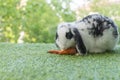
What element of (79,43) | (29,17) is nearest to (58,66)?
(79,43)

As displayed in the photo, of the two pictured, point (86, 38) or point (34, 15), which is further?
point (34, 15)

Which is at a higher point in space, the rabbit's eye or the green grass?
the rabbit's eye

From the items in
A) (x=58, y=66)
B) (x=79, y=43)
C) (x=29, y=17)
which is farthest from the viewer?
(x=29, y=17)

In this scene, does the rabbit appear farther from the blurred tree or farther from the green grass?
the blurred tree

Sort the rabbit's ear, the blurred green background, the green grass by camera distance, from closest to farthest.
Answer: the green grass → the rabbit's ear → the blurred green background

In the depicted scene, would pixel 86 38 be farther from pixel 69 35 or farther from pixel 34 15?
pixel 34 15

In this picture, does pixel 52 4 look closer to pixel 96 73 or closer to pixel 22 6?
pixel 22 6

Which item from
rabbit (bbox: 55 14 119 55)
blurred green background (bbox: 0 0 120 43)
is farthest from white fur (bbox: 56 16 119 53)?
blurred green background (bbox: 0 0 120 43)
